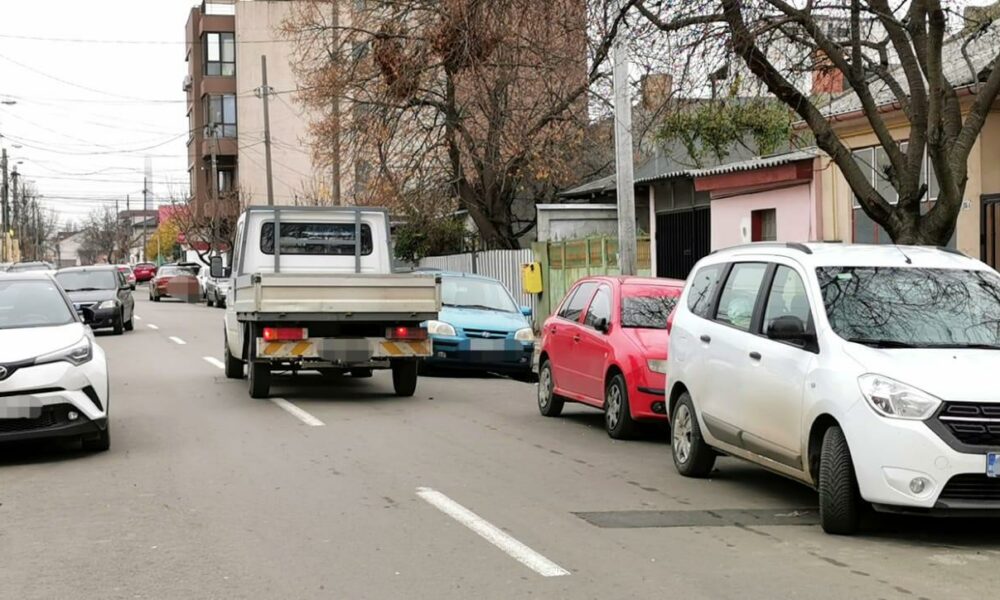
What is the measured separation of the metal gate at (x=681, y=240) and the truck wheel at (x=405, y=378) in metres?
11.1

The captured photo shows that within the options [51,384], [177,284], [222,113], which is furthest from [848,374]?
[222,113]

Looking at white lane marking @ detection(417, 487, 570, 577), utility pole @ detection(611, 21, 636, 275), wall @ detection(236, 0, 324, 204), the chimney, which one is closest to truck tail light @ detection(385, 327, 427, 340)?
the chimney

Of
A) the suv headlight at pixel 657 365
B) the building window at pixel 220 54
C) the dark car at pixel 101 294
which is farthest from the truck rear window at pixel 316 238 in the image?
the building window at pixel 220 54

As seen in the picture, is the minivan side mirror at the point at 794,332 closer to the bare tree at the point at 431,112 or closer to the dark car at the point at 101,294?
the bare tree at the point at 431,112

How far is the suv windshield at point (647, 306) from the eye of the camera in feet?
41.3

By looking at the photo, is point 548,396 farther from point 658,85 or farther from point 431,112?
point 431,112

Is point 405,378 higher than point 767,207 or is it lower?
lower

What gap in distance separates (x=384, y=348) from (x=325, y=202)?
4053 centimetres

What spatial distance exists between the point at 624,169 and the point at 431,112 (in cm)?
1123

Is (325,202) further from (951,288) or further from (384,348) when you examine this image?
(951,288)

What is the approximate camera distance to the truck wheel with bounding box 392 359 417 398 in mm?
15305

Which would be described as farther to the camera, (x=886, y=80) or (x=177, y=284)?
(x=177, y=284)

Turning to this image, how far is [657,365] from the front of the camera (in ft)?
38.4

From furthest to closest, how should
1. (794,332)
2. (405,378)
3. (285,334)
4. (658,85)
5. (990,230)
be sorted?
(990,230) → (658,85) → (405,378) → (285,334) → (794,332)
